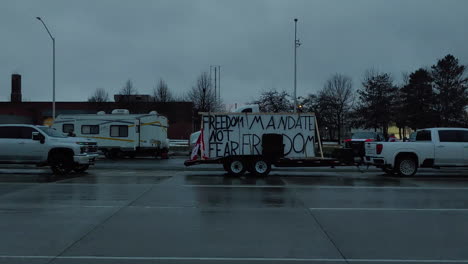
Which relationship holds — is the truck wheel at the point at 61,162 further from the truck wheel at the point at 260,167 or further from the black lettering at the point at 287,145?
Result: the black lettering at the point at 287,145

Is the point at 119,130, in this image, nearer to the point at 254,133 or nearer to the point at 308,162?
the point at 254,133

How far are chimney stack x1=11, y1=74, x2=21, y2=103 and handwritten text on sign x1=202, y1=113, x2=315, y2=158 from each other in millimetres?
58485

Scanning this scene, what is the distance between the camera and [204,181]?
16.3 metres

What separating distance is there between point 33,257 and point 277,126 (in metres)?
13.0

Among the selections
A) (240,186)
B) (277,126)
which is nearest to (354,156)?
(277,126)

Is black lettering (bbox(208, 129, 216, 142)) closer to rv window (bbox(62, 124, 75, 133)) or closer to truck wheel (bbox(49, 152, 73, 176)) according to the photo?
truck wheel (bbox(49, 152, 73, 176))

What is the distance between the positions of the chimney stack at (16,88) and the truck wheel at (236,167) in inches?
2324

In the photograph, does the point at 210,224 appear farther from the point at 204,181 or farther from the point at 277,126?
the point at 277,126

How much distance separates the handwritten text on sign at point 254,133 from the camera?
18.1 meters

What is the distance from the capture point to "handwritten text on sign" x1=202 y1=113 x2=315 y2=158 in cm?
1806

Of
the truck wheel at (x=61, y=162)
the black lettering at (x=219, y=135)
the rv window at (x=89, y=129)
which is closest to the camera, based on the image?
the black lettering at (x=219, y=135)

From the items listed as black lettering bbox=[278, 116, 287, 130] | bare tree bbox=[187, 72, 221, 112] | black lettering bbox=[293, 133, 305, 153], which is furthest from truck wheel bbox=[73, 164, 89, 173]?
bare tree bbox=[187, 72, 221, 112]

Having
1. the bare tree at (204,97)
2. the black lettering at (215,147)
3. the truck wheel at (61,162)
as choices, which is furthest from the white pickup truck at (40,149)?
the bare tree at (204,97)

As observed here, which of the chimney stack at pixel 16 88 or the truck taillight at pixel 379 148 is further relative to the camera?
the chimney stack at pixel 16 88
